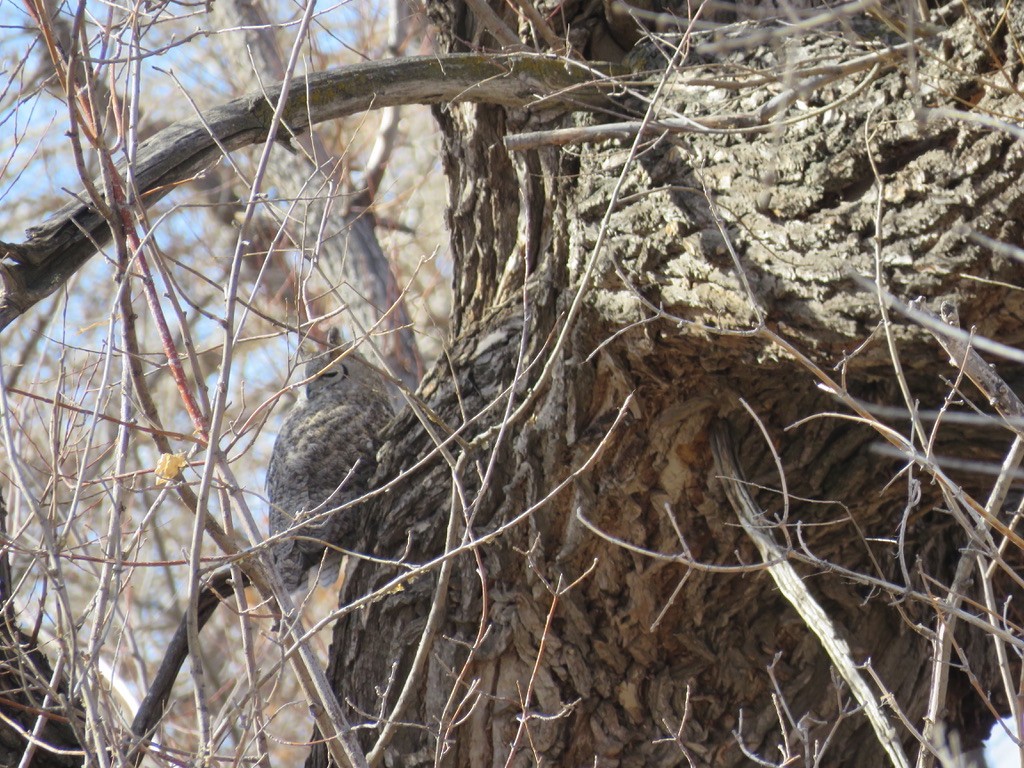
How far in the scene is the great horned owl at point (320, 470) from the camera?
3.52m

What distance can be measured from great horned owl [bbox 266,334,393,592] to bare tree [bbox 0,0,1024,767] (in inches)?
7.3

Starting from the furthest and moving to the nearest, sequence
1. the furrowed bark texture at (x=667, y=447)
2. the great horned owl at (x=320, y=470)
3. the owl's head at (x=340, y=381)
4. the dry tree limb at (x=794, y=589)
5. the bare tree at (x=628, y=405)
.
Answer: the owl's head at (x=340, y=381), the great horned owl at (x=320, y=470), the furrowed bark texture at (x=667, y=447), the dry tree limb at (x=794, y=589), the bare tree at (x=628, y=405)

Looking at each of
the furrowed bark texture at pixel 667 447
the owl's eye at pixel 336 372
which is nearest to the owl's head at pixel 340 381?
the owl's eye at pixel 336 372

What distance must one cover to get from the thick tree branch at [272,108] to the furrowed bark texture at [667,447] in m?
0.21

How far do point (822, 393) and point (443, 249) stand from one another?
4628 millimetres

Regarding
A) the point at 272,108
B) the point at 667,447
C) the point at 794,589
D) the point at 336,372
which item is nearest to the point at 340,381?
the point at 336,372

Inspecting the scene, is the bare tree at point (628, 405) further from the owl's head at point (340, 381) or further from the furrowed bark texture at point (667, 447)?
the owl's head at point (340, 381)

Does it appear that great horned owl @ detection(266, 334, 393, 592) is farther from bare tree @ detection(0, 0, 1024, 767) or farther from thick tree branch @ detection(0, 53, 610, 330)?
thick tree branch @ detection(0, 53, 610, 330)

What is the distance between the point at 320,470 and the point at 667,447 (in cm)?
129

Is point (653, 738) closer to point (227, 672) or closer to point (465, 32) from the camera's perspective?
point (465, 32)

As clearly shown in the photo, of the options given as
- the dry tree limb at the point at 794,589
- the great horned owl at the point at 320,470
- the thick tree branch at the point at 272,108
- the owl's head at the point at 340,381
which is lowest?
the dry tree limb at the point at 794,589

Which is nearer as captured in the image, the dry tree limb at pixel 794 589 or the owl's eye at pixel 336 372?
the dry tree limb at pixel 794 589

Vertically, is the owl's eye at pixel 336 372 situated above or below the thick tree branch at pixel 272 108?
below

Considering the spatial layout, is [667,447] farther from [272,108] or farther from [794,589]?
[272,108]
